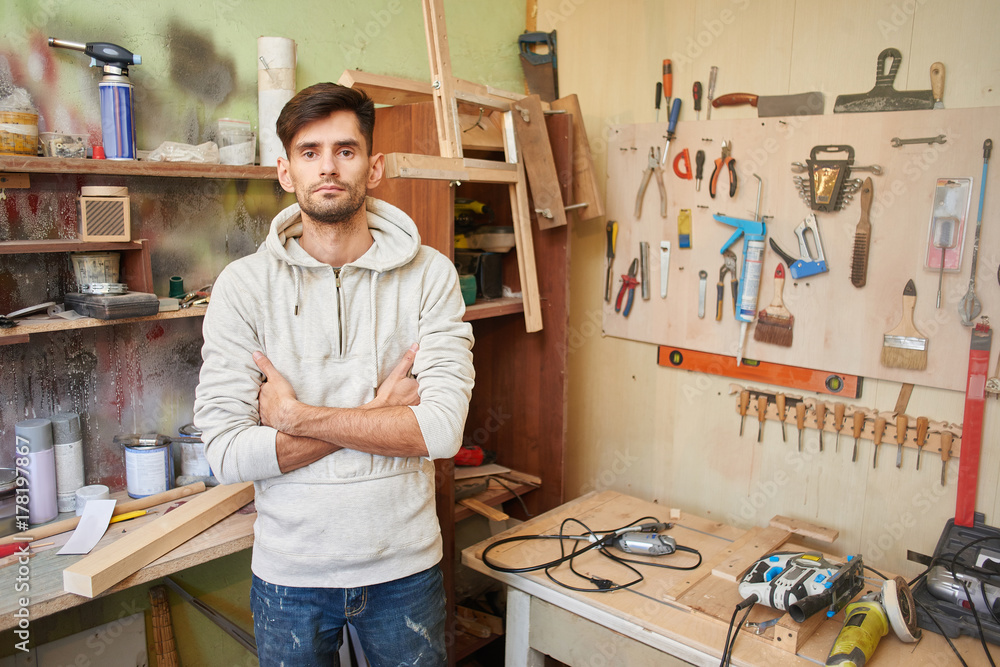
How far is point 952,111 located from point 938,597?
4.04 ft

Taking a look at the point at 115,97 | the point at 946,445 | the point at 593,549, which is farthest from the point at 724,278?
the point at 115,97

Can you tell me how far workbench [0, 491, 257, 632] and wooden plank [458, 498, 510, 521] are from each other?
776mm

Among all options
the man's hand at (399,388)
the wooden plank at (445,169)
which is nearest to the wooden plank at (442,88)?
the wooden plank at (445,169)

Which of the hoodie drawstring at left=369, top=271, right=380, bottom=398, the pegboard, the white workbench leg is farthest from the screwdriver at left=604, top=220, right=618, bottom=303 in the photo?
the hoodie drawstring at left=369, top=271, right=380, bottom=398

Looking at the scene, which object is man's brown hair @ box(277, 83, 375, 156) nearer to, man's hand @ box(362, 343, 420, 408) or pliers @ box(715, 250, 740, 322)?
man's hand @ box(362, 343, 420, 408)

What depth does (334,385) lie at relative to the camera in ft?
4.74

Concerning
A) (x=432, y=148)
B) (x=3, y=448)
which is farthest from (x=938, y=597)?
(x=3, y=448)

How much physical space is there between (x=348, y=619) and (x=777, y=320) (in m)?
1.53

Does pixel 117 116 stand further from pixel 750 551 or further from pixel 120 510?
pixel 750 551

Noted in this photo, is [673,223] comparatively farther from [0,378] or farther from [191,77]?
[0,378]

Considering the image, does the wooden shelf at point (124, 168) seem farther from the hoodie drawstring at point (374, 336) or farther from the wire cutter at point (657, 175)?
the wire cutter at point (657, 175)

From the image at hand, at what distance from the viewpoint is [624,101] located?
2.54m

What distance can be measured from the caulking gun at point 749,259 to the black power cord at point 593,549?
0.72 metres

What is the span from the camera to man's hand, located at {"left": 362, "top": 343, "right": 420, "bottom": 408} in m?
1.42
